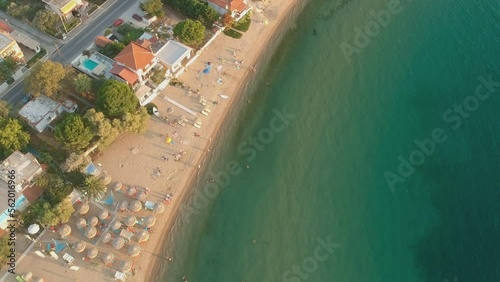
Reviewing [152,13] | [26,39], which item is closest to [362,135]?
[152,13]

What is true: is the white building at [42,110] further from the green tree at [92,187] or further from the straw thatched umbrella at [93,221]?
the straw thatched umbrella at [93,221]

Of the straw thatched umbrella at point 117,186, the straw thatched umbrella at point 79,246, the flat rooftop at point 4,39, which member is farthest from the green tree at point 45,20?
the straw thatched umbrella at point 79,246

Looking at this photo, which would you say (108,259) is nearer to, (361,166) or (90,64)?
(90,64)

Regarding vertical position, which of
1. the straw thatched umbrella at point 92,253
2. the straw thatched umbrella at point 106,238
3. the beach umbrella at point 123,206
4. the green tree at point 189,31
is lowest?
the straw thatched umbrella at point 92,253

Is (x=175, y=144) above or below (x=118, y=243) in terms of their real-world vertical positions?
above

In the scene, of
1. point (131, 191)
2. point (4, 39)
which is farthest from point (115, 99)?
point (4, 39)

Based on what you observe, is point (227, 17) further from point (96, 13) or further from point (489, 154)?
point (489, 154)

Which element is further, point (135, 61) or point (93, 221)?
point (135, 61)
